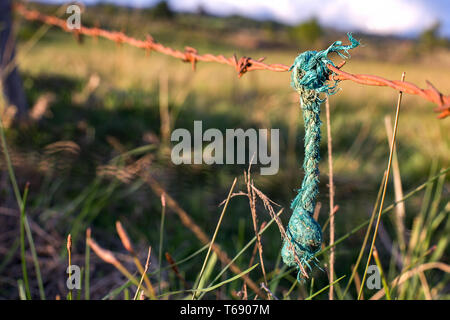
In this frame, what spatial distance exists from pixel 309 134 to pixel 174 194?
1.64m

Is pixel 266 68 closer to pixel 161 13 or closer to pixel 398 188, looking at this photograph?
pixel 398 188

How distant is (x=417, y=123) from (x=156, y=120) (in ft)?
9.74

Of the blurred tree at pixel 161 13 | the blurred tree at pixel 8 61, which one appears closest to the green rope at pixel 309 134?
the blurred tree at pixel 8 61

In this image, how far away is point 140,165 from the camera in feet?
6.25

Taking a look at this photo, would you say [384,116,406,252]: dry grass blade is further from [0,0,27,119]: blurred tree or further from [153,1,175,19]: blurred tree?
[153,1,175,19]: blurred tree

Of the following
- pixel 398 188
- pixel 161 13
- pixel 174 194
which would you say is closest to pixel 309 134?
pixel 398 188

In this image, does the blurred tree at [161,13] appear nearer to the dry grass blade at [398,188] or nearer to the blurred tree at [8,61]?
the blurred tree at [8,61]

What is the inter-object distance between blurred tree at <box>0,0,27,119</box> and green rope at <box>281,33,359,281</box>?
194 centimetres

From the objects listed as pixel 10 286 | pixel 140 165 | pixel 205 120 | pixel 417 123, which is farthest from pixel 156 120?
pixel 417 123

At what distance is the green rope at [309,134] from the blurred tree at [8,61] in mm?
1940

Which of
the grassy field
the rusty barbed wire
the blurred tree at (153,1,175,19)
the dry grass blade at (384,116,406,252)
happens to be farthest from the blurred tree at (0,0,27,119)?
the blurred tree at (153,1,175,19)

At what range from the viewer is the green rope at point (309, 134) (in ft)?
2.11
